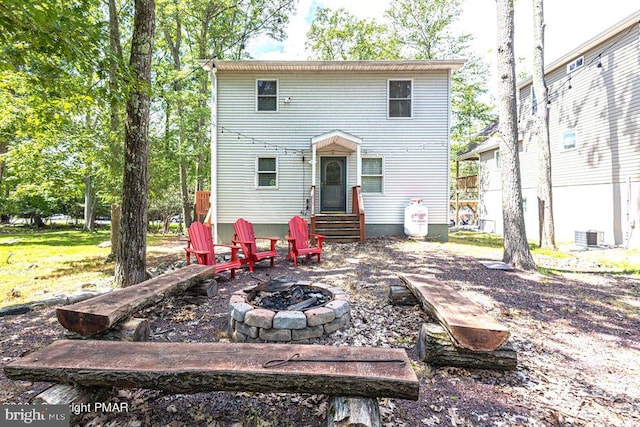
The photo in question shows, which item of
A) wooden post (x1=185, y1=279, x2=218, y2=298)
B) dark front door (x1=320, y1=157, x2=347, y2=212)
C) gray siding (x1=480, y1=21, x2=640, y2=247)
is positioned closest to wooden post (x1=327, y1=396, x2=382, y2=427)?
wooden post (x1=185, y1=279, x2=218, y2=298)

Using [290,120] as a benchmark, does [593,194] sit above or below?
below

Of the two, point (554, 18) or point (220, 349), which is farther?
point (554, 18)

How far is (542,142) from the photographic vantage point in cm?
890

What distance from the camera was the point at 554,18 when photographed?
9.10 m

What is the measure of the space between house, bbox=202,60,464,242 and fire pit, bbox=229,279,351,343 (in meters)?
6.21

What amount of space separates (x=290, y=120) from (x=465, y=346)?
8693 millimetres

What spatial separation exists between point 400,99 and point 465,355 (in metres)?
8.83

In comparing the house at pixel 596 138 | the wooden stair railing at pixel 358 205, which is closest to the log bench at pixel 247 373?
the wooden stair railing at pixel 358 205

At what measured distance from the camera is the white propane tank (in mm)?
9062

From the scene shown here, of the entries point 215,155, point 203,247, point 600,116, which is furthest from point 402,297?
point 600,116

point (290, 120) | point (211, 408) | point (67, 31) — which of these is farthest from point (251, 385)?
point (290, 120)

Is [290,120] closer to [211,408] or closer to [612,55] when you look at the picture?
[211,408]

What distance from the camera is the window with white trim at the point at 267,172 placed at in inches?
380

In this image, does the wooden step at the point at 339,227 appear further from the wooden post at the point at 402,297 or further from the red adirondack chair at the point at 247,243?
the wooden post at the point at 402,297
